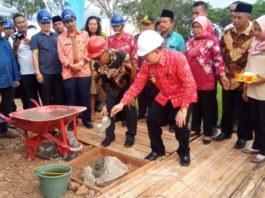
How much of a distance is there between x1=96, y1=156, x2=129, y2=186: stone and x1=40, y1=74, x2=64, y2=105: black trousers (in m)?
1.86

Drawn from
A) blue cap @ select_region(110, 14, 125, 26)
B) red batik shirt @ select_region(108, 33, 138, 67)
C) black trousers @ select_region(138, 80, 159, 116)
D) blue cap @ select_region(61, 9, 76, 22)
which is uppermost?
blue cap @ select_region(61, 9, 76, 22)

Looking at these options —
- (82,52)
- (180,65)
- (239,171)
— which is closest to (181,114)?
(180,65)

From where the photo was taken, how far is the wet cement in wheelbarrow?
154 inches

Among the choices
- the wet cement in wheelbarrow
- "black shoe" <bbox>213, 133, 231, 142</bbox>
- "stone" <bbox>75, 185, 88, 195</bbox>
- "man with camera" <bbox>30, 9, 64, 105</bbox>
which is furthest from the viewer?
"man with camera" <bbox>30, 9, 64, 105</bbox>

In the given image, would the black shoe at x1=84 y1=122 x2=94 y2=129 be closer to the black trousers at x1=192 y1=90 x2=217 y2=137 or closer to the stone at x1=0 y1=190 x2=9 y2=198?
the black trousers at x1=192 y1=90 x2=217 y2=137

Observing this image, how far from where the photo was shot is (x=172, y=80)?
11.8ft

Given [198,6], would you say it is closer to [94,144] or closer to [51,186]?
[94,144]

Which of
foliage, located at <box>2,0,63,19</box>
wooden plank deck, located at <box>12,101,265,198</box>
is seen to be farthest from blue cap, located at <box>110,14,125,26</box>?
foliage, located at <box>2,0,63,19</box>

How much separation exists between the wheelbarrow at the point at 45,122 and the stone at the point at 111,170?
412mm

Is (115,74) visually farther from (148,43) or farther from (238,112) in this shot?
(238,112)

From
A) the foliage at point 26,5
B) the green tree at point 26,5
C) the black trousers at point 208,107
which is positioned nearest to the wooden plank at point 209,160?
the black trousers at point 208,107

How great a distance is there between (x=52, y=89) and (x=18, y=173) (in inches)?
65.9

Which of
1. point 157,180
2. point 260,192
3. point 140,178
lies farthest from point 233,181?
point 140,178

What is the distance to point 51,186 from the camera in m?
3.23
